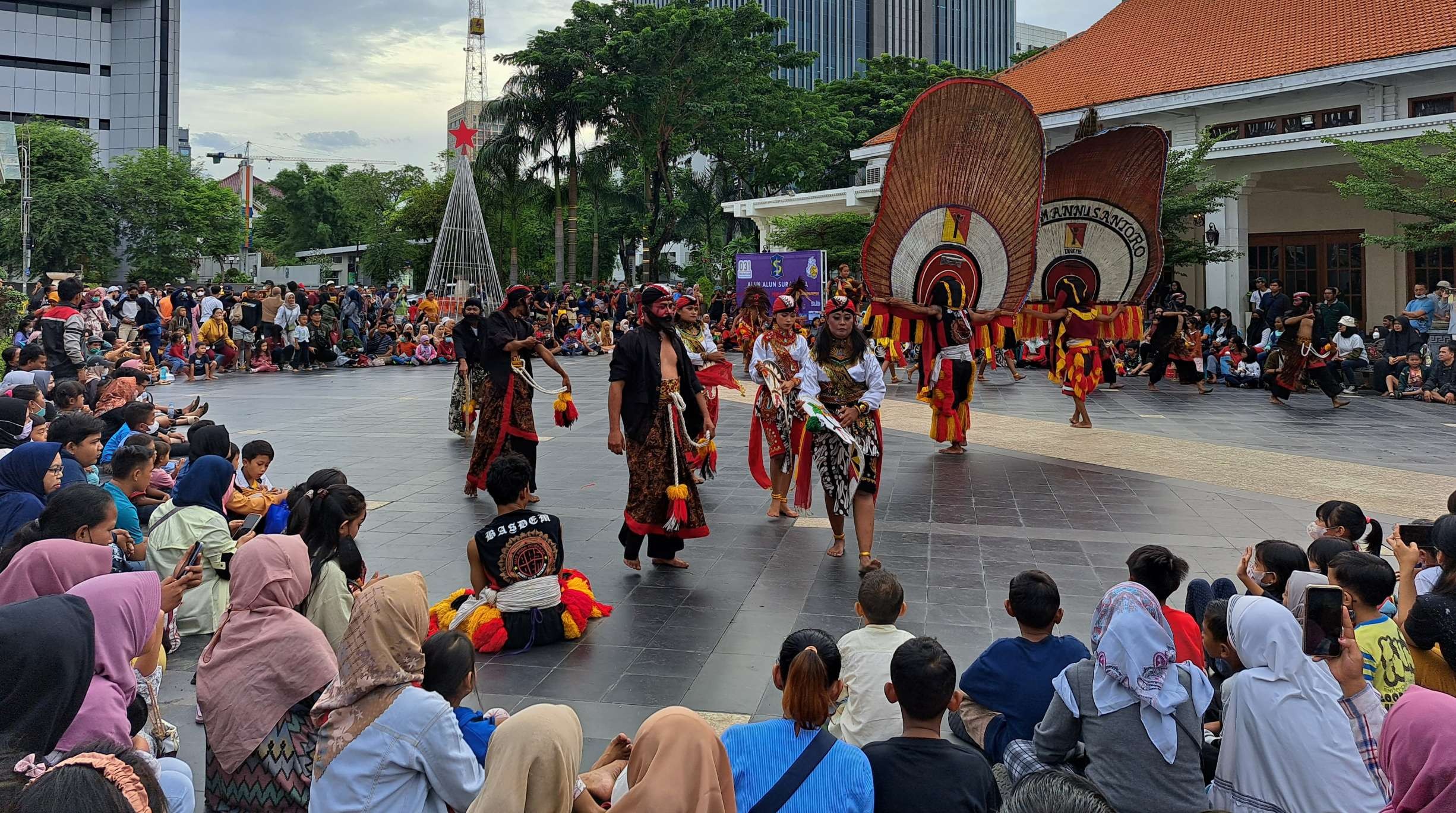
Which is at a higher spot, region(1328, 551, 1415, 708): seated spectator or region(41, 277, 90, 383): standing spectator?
region(41, 277, 90, 383): standing spectator

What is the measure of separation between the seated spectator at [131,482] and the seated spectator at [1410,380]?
17291 mm

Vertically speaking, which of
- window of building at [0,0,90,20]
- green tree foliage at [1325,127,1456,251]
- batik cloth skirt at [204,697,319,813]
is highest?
window of building at [0,0,90,20]

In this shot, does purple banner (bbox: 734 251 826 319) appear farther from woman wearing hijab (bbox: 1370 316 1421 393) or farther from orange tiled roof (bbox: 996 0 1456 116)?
woman wearing hijab (bbox: 1370 316 1421 393)

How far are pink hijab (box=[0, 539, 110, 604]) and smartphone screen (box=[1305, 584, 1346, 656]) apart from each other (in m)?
4.10

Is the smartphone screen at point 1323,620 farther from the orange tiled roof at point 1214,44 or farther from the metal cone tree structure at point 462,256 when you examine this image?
the metal cone tree structure at point 462,256

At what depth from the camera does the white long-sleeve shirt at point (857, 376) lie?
7.02m

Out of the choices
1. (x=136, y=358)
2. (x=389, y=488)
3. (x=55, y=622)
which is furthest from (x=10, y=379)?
(x=55, y=622)

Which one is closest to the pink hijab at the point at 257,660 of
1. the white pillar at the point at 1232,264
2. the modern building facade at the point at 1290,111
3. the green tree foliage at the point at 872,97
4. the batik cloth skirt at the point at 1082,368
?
the batik cloth skirt at the point at 1082,368

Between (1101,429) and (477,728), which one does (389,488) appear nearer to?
(477,728)

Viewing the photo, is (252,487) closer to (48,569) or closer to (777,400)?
(48,569)

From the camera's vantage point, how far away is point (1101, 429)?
13.0 m

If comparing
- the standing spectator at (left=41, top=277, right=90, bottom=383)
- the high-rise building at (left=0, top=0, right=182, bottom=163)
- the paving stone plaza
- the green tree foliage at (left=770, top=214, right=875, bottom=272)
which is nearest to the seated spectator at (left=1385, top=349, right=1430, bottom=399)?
the paving stone plaza

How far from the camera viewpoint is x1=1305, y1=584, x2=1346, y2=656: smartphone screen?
3197 millimetres

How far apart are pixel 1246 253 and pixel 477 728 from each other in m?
24.0
